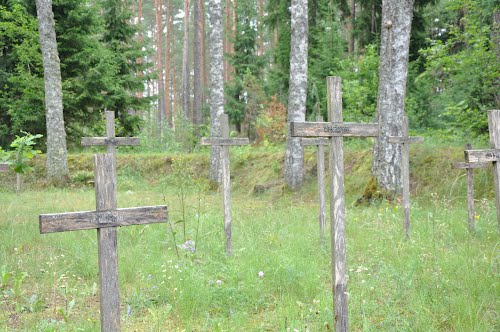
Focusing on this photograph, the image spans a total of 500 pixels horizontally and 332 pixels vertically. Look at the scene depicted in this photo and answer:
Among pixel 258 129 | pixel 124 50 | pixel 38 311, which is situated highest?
pixel 124 50

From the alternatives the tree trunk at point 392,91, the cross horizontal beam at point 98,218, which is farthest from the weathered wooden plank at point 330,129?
the tree trunk at point 392,91

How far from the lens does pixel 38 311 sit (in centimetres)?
451

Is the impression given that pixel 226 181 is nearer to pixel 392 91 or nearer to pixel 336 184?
pixel 336 184

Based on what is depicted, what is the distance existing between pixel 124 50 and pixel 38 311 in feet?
57.8

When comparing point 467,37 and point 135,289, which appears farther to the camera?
point 467,37

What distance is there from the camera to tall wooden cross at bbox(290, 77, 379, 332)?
11.9 ft

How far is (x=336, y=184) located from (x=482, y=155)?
1790 mm

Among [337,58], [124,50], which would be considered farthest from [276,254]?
[124,50]

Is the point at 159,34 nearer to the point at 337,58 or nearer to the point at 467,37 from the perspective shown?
the point at 337,58

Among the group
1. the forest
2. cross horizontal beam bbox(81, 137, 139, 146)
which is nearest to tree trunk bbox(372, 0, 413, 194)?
the forest

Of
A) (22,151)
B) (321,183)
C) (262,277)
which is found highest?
(22,151)

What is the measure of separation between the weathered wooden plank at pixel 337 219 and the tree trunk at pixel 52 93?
12.2 m

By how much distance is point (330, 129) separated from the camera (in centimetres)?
378

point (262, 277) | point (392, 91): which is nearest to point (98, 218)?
point (262, 277)
